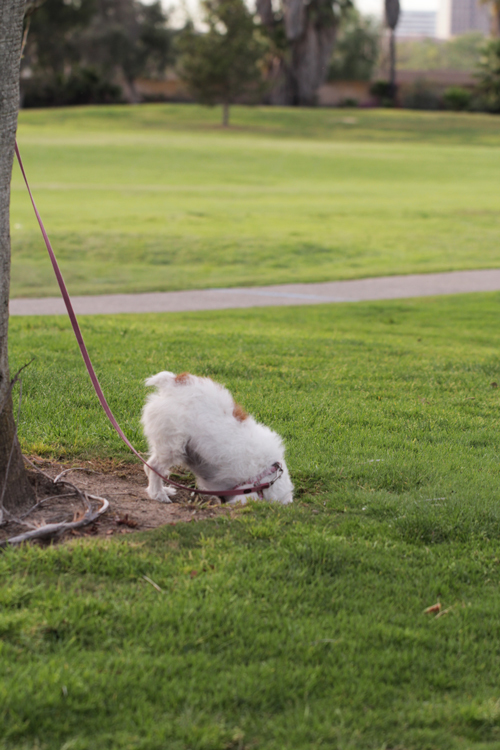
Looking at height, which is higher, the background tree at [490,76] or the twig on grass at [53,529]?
the background tree at [490,76]

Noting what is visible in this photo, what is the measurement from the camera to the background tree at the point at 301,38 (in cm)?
6612

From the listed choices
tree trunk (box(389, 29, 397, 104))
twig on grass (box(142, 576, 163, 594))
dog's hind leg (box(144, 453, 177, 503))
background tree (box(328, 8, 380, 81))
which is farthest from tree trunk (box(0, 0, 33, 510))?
background tree (box(328, 8, 380, 81))

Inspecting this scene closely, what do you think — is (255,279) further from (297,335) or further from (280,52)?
(280,52)

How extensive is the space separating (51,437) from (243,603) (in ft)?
8.42

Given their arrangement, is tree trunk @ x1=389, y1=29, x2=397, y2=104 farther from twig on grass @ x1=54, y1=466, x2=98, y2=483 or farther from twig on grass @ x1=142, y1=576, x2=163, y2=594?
twig on grass @ x1=142, y1=576, x2=163, y2=594

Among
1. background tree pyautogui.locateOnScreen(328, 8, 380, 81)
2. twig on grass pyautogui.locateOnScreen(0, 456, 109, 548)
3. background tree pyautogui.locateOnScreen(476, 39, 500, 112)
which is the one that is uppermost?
background tree pyautogui.locateOnScreen(328, 8, 380, 81)

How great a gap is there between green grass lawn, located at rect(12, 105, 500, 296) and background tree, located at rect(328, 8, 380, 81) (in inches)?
1251

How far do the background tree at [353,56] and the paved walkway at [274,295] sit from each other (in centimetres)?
7147

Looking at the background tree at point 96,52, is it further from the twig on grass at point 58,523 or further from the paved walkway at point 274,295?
the twig on grass at point 58,523

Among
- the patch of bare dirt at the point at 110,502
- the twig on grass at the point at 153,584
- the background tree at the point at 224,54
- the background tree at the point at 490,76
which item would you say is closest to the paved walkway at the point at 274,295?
the patch of bare dirt at the point at 110,502

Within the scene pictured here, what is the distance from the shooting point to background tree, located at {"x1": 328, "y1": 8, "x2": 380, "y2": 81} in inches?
3295

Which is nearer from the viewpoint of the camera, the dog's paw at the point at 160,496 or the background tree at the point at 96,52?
the dog's paw at the point at 160,496

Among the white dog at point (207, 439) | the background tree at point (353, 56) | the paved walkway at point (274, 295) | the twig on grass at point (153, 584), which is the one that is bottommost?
the paved walkway at point (274, 295)

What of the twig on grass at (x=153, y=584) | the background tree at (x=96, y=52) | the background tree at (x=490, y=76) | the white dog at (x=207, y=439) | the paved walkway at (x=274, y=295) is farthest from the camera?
the background tree at (x=490, y=76)
